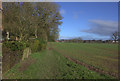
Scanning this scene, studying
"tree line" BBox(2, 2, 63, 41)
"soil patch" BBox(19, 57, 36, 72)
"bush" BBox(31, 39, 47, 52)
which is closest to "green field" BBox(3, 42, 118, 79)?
"soil patch" BBox(19, 57, 36, 72)

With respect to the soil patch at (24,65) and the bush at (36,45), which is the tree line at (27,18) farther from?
the soil patch at (24,65)

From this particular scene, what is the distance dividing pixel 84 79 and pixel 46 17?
21016mm

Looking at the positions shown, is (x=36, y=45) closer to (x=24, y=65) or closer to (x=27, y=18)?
(x=27, y=18)

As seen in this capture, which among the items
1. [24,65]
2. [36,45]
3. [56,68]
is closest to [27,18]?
[36,45]

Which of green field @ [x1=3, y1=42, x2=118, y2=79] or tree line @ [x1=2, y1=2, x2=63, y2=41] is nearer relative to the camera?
green field @ [x1=3, y1=42, x2=118, y2=79]

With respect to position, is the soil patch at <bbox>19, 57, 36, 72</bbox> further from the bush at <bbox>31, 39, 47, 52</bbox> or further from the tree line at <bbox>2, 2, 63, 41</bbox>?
the tree line at <bbox>2, 2, 63, 41</bbox>

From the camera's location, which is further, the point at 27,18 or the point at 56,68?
the point at 27,18

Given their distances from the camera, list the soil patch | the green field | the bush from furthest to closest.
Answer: the bush < the soil patch < the green field

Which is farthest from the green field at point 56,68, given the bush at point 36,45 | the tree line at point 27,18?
the tree line at point 27,18

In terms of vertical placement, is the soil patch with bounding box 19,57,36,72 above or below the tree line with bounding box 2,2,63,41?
below

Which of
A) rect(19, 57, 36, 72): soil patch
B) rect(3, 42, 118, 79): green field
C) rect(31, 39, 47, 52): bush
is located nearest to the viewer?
rect(3, 42, 118, 79): green field

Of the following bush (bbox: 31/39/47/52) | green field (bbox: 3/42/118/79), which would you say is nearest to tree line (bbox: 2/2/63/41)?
bush (bbox: 31/39/47/52)

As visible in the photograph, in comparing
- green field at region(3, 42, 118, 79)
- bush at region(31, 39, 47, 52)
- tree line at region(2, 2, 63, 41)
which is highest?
tree line at region(2, 2, 63, 41)

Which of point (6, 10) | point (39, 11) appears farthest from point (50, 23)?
point (6, 10)
